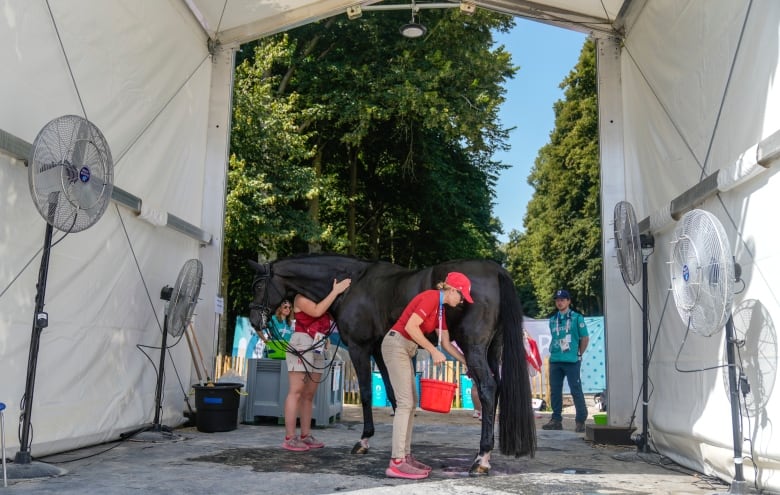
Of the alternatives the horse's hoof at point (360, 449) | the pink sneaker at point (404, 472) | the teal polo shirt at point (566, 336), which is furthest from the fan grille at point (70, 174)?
the teal polo shirt at point (566, 336)

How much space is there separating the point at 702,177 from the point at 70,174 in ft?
15.5

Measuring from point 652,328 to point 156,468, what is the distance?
Answer: 4.78 m

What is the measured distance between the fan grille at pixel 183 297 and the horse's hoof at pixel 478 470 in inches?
138

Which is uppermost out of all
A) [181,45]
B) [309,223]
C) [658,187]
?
[181,45]

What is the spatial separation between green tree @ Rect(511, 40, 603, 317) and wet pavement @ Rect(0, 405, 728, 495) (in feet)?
63.2

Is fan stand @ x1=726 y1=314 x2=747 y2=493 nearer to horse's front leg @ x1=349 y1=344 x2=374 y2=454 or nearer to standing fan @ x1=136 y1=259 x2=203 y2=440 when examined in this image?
horse's front leg @ x1=349 y1=344 x2=374 y2=454

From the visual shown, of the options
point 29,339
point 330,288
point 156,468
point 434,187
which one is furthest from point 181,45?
point 434,187

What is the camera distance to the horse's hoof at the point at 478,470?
15.0 ft

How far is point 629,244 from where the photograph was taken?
609 cm

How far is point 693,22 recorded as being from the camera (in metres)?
5.38

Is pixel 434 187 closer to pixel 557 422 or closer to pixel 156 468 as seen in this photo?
pixel 557 422

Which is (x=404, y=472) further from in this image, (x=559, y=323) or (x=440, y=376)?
(x=440, y=376)

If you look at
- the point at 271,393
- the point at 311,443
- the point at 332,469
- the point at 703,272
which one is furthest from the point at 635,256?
the point at 271,393

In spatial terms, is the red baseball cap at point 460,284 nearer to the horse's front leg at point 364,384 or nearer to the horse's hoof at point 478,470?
the horse's hoof at point 478,470
